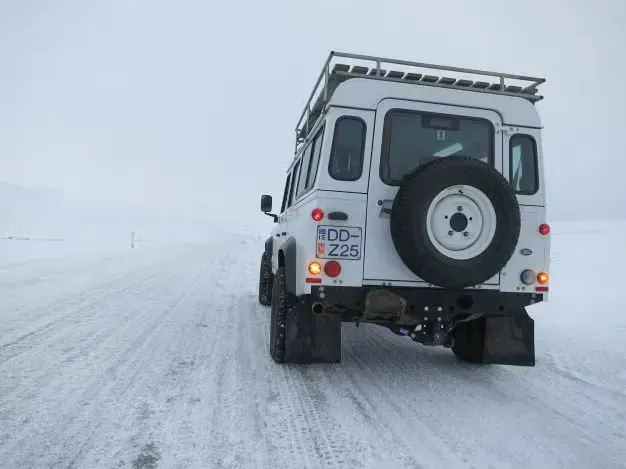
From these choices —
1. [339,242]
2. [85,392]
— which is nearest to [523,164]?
[339,242]

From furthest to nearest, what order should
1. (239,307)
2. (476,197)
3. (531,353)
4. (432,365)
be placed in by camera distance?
(239,307) < (432,365) < (531,353) < (476,197)

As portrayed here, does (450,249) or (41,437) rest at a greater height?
(450,249)

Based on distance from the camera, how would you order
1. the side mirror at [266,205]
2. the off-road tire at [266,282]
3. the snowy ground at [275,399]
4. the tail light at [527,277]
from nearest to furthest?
the snowy ground at [275,399]
the tail light at [527,277]
the side mirror at [266,205]
the off-road tire at [266,282]

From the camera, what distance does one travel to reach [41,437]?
298 cm

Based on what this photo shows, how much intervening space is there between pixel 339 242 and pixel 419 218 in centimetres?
72

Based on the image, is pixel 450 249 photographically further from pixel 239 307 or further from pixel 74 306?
pixel 74 306

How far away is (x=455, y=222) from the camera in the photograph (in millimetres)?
3863

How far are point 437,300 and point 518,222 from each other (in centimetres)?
96

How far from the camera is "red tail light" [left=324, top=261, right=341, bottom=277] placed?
3984 mm

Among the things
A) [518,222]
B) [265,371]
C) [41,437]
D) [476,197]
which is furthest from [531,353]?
[41,437]

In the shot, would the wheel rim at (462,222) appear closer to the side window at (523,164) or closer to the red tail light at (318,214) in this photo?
the side window at (523,164)

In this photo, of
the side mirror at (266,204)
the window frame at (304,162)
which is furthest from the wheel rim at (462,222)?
the side mirror at (266,204)

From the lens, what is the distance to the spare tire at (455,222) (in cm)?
378

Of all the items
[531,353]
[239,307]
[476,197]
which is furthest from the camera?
[239,307]
